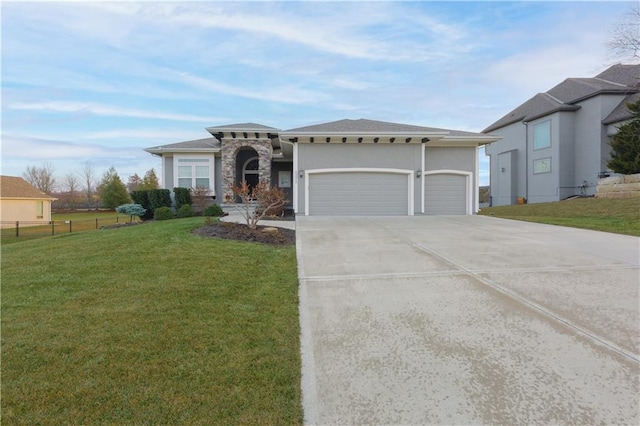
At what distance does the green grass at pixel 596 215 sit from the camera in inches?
372

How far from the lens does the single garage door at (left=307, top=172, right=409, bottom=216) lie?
537 inches

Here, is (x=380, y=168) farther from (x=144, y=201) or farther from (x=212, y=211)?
(x=144, y=201)

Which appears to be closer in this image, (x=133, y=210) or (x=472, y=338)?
(x=472, y=338)

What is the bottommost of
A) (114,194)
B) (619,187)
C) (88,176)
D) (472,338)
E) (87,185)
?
(472,338)

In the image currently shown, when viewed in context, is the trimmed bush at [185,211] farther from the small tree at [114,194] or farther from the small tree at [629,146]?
the small tree at [114,194]

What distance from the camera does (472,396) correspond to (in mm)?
2281

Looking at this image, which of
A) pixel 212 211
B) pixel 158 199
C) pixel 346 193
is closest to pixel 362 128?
pixel 346 193

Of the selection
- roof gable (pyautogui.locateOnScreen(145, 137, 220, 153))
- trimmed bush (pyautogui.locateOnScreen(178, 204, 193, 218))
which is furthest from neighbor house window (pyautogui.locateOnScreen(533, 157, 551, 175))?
trimmed bush (pyautogui.locateOnScreen(178, 204, 193, 218))

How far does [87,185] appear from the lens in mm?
48531

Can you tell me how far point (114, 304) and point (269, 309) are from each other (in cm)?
186

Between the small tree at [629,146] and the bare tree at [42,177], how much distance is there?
60.2 m

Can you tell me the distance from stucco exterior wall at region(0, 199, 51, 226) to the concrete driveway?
2980cm

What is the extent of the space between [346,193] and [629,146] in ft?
46.8

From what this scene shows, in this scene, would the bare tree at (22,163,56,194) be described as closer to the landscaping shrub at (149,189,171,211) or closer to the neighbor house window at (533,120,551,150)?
the landscaping shrub at (149,189,171,211)
